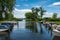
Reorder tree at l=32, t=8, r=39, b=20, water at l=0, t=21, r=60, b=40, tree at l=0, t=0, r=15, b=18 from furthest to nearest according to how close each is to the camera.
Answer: tree at l=32, t=8, r=39, b=20, tree at l=0, t=0, r=15, b=18, water at l=0, t=21, r=60, b=40

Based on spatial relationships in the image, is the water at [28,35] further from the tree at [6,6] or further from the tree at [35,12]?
the tree at [35,12]

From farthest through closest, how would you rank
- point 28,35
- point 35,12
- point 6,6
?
point 35,12, point 6,6, point 28,35

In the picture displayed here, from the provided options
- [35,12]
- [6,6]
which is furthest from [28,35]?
[35,12]

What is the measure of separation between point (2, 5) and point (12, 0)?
4.09m

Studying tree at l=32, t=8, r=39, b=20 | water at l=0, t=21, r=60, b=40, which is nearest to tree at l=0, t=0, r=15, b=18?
water at l=0, t=21, r=60, b=40

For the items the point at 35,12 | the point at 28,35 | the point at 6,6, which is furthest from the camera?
the point at 35,12

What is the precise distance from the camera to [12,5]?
6644cm

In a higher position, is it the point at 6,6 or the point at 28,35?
the point at 6,6

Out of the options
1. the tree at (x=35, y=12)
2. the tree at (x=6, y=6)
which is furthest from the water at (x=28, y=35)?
the tree at (x=35, y=12)

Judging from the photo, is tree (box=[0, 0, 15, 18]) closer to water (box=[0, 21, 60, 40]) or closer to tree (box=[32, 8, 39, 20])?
water (box=[0, 21, 60, 40])

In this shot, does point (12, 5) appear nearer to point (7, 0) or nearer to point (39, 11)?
point (7, 0)

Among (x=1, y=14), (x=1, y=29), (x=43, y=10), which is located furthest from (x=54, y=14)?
(x=1, y=29)

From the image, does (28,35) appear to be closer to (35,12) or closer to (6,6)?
(6,6)

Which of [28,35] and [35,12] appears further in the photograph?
[35,12]
